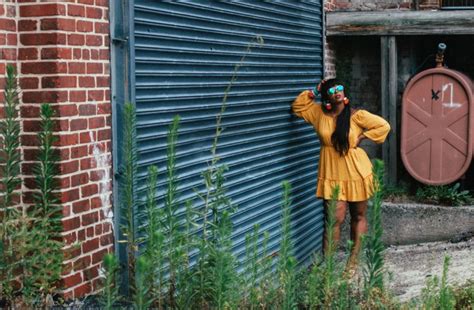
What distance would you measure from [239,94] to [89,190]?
2314 mm

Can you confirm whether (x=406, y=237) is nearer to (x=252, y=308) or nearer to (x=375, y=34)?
(x=375, y=34)

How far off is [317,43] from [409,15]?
1.22m

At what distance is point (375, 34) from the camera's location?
944 cm

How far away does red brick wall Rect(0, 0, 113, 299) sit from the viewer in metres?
4.36

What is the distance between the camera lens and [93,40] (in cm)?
466

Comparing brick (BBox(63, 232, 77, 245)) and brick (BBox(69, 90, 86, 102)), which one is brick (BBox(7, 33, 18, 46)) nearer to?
brick (BBox(69, 90, 86, 102))

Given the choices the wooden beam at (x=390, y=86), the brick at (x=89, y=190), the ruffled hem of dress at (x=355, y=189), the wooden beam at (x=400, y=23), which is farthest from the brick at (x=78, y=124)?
the wooden beam at (x=390, y=86)

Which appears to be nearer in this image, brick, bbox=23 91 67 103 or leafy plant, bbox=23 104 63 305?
leafy plant, bbox=23 104 63 305

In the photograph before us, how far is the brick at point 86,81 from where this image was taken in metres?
4.54

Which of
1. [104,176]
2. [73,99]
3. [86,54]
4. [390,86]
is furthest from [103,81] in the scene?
[390,86]

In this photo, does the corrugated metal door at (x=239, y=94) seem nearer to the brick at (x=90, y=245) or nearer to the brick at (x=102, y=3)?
the brick at (x=102, y=3)

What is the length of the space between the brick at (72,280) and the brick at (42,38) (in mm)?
1263

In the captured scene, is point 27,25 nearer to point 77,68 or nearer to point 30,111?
point 77,68

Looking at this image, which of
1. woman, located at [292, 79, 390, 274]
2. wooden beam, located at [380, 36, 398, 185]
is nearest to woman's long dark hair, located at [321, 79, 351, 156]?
woman, located at [292, 79, 390, 274]
